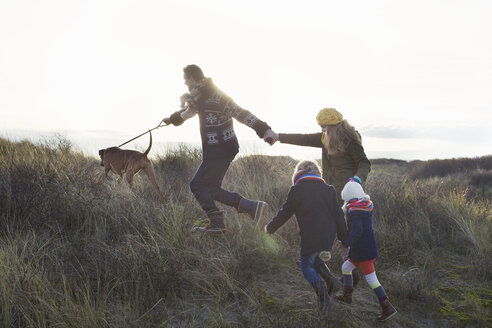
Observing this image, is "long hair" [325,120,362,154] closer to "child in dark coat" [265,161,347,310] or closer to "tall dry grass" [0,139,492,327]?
"child in dark coat" [265,161,347,310]

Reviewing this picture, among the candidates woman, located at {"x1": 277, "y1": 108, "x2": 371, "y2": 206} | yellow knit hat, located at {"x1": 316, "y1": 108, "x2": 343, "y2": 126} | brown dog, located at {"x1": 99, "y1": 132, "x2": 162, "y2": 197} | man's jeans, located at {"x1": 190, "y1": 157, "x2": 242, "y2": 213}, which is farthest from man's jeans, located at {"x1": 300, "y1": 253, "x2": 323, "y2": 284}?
brown dog, located at {"x1": 99, "y1": 132, "x2": 162, "y2": 197}

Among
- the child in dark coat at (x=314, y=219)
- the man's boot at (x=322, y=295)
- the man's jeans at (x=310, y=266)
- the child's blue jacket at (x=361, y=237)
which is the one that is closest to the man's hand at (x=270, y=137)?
the child in dark coat at (x=314, y=219)

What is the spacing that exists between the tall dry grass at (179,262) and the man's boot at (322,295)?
0.11 metres

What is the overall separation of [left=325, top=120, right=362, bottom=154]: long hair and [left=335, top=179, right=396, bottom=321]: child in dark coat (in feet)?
2.03

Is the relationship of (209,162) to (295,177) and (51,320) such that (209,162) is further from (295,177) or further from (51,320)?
(51,320)

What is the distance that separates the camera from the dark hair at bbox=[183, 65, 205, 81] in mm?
4281

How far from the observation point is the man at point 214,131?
4.25 metres

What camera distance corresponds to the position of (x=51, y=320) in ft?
9.20

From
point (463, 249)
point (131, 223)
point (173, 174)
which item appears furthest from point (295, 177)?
point (173, 174)

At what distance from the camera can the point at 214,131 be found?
13.9 feet

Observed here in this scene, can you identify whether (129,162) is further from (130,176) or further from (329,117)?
(329,117)

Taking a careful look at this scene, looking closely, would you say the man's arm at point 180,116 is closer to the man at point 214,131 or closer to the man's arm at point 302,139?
the man at point 214,131

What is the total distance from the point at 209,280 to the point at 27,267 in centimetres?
162

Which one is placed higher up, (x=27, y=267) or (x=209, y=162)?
(x=209, y=162)
